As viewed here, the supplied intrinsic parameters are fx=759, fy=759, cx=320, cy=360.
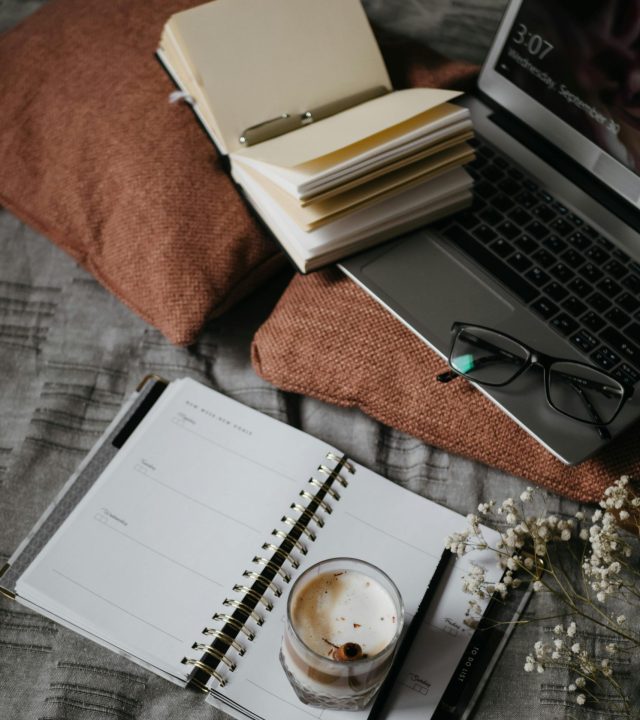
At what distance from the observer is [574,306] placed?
0.73 metres

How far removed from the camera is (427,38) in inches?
37.7

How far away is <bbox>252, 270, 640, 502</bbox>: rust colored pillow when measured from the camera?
69 centimetres

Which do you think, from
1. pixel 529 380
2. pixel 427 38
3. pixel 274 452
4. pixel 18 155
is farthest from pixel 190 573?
pixel 427 38

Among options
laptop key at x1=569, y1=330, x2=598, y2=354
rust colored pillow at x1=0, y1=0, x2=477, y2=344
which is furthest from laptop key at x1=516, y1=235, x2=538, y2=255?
rust colored pillow at x1=0, y1=0, x2=477, y2=344

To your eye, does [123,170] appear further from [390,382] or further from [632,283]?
[632,283]

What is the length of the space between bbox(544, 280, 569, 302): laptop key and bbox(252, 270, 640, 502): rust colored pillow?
12 cm

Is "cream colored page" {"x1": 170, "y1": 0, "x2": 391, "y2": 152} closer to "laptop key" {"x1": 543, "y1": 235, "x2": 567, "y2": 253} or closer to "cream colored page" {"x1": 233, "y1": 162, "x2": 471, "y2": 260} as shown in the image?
"cream colored page" {"x1": 233, "y1": 162, "x2": 471, "y2": 260}

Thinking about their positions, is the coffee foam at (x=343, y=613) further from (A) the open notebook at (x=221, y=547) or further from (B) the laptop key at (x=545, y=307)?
(B) the laptop key at (x=545, y=307)

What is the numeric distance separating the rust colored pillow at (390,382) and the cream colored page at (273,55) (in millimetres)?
195

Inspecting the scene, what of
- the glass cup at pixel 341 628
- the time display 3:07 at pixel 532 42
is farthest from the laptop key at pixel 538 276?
the glass cup at pixel 341 628

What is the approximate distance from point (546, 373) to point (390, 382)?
143mm

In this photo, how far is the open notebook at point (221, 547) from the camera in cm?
60

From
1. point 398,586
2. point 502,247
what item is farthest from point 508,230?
point 398,586

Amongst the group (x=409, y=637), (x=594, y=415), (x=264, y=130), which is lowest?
(x=409, y=637)
